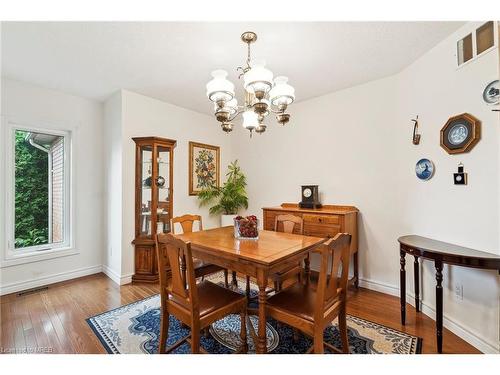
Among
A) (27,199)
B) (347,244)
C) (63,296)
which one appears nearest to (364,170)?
(347,244)

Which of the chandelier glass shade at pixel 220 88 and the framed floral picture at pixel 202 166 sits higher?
the chandelier glass shade at pixel 220 88

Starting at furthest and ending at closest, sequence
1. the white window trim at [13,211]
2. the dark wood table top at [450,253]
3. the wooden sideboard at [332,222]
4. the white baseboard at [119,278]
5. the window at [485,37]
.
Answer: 1. the white baseboard at [119,278]
2. the white window trim at [13,211]
3. the wooden sideboard at [332,222]
4. the window at [485,37]
5. the dark wood table top at [450,253]

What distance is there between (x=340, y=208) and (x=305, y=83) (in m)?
1.65

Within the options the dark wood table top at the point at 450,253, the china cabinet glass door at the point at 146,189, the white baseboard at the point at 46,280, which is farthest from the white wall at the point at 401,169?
the white baseboard at the point at 46,280

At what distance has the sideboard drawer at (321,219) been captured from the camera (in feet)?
9.04

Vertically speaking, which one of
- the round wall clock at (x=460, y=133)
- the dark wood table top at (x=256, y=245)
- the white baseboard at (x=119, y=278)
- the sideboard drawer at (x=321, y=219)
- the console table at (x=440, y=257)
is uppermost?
the round wall clock at (x=460, y=133)

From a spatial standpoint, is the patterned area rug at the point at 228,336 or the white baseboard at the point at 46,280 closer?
the patterned area rug at the point at 228,336

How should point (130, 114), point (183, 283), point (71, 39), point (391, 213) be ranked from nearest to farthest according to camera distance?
point (183, 283) → point (71, 39) → point (391, 213) → point (130, 114)

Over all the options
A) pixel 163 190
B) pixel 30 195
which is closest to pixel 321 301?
pixel 163 190

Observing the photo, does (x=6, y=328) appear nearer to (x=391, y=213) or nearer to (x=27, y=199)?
(x=27, y=199)

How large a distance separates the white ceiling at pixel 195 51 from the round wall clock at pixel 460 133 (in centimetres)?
76

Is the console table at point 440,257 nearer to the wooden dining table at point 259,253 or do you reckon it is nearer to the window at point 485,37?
the wooden dining table at point 259,253

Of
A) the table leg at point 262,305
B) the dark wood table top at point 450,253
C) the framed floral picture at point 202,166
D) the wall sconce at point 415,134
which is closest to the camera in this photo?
the table leg at point 262,305

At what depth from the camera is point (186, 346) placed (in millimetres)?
1835
